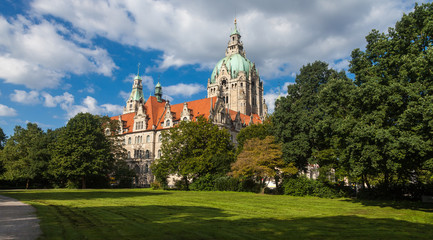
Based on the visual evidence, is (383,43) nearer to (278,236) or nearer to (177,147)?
(278,236)

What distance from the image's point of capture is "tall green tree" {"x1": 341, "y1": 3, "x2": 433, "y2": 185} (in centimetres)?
1741

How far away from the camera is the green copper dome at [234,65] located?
11401cm

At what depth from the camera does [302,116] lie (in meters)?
34.7

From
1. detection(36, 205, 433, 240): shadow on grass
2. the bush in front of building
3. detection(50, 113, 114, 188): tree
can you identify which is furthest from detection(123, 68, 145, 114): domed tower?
detection(36, 205, 433, 240): shadow on grass

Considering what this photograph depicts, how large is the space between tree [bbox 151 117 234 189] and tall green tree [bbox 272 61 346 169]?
10.1 meters

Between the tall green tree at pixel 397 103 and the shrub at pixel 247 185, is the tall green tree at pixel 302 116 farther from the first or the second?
the tall green tree at pixel 397 103

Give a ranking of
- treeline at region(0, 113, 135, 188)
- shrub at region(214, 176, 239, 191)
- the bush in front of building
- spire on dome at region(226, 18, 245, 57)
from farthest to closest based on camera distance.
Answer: spire on dome at region(226, 18, 245, 57), treeline at region(0, 113, 135, 188), shrub at region(214, 176, 239, 191), the bush in front of building

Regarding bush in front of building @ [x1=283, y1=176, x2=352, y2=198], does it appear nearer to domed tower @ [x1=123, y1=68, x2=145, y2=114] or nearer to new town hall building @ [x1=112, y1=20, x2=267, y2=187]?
new town hall building @ [x1=112, y1=20, x2=267, y2=187]

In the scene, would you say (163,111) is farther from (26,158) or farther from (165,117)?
(26,158)

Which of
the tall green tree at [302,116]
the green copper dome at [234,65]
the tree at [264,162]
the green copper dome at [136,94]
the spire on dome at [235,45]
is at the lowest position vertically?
the tree at [264,162]

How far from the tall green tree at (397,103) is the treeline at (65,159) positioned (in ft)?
143

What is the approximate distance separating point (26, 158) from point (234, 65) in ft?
257

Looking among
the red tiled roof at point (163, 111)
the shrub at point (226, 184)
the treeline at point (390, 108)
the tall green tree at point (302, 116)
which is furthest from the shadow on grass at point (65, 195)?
the red tiled roof at point (163, 111)

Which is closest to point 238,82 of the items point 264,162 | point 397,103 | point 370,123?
point 264,162
